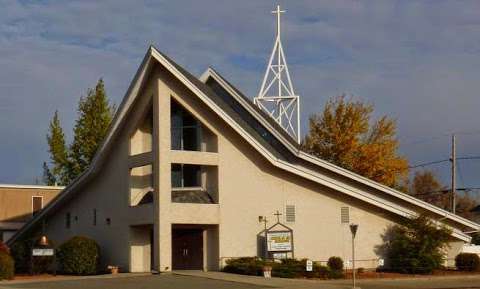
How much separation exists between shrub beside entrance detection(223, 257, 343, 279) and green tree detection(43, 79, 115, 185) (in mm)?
30898

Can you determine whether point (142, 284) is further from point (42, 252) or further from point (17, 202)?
point (17, 202)

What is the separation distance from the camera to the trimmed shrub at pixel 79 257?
42.4 m

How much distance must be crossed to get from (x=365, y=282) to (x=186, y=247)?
10.4 m

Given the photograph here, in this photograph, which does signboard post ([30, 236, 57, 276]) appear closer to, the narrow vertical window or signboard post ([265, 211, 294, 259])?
signboard post ([265, 211, 294, 259])

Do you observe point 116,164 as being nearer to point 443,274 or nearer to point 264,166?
point 264,166

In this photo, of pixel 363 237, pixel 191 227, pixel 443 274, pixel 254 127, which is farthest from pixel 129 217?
pixel 443 274

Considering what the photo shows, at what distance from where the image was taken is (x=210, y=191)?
42469mm

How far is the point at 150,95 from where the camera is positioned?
1646 inches

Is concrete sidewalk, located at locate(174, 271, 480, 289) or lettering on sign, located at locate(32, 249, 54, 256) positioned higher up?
lettering on sign, located at locate(32, 249, 54, 256)

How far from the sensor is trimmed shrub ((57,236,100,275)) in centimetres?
4244

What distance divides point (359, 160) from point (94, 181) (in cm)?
2227

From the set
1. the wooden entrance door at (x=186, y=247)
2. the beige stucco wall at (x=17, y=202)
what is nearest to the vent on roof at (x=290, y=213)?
the wooden entrance door at (x=186, y=247)

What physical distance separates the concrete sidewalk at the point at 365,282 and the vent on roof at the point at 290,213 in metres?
5.21

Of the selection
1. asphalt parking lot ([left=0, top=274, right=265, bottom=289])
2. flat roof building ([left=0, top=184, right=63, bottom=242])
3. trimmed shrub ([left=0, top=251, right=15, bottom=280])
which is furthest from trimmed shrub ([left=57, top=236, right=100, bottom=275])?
flat roof building ([left=0, top=184, right=63, bottom=242])
